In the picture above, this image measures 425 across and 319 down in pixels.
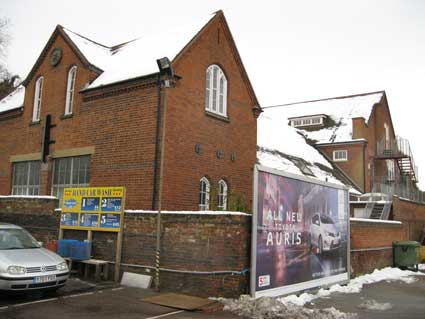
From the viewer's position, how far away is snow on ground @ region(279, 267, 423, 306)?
11.2 m

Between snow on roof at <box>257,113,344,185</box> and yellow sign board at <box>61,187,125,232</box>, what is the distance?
13190mm

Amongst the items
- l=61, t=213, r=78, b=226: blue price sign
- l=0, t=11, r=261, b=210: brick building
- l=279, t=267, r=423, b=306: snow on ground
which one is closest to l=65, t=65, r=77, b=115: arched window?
l=0, t=11, r=261, b=210: brick building

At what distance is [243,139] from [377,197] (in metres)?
11.4

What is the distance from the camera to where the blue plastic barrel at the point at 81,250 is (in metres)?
12.5

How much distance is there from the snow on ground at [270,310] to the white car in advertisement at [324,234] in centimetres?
328

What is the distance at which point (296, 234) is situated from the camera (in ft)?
39.8

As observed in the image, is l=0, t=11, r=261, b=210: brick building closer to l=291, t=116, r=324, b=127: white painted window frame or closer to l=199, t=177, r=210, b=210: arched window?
l=199, t=177, r=210, b=210: arched window

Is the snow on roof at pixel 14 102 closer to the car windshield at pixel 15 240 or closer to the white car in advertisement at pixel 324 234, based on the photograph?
the car windshield at pixel 15 240

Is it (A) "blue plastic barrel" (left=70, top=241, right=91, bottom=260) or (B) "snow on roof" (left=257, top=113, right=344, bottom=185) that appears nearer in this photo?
(A) "blue plastic barrel" (left=70, top=241, right=91, bottom=260)

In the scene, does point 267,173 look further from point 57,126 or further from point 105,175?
point 57,126

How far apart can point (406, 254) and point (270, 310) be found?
41.8 feet

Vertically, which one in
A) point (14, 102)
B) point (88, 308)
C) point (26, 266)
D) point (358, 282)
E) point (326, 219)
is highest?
point (14, 102)

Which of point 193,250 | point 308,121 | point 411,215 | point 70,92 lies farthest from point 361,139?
point 193,250

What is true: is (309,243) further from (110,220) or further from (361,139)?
(361,139)
